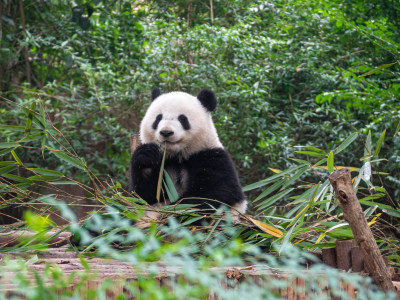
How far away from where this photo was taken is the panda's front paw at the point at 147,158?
8.83 ft

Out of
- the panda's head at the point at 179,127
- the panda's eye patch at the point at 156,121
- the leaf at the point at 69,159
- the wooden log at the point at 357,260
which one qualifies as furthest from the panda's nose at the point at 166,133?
the wooden log at the point at 357,260

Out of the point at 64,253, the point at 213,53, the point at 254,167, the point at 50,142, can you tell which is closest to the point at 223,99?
the point at 213,53

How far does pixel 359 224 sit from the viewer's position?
1.60 metres

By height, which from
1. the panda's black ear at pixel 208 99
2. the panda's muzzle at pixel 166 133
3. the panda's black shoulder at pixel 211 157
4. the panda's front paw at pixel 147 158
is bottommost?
the panda's black shoulder at pixel 211 157

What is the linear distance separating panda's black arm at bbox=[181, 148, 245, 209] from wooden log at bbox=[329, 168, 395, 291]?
3.58 ft

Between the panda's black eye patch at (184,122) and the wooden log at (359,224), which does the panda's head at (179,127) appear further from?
the wooden log at (359,224)

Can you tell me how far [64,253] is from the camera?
2092mm

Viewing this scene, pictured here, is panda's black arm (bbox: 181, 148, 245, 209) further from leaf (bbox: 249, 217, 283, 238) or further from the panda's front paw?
leaf (bbox: 249, 217, 283, 238)

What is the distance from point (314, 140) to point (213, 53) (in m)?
1.27

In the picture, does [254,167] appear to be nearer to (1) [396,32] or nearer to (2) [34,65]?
(1) [396,32]

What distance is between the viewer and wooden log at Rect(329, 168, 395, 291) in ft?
5.14

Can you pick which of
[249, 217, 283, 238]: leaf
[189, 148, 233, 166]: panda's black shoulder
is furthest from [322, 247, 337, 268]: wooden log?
[189, 148, 233, 166]: panda's black shoulder

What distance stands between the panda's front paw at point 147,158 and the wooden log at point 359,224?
1302mm

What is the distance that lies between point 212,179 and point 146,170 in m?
0.36
